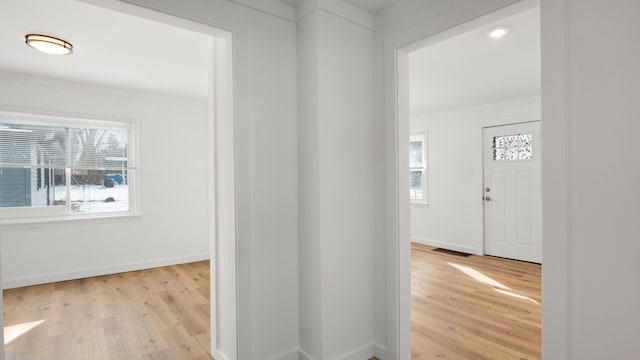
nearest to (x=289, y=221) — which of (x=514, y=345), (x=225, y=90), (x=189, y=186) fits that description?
(x=225, y=90)

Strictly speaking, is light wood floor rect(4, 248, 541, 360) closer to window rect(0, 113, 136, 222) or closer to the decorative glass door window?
window rect(0, 113, 136, 222)

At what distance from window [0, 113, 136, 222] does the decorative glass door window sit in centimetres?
570

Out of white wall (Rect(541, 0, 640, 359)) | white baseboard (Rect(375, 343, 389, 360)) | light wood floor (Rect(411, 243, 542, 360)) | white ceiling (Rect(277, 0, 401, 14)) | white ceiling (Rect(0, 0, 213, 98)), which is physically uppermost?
white ceiling (Rect(0, 0, 213, 98))

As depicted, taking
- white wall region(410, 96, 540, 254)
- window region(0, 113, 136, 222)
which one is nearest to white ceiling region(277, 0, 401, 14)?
window region(0, 113, 136, 222)

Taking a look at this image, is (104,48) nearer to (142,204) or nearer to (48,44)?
(48,44)

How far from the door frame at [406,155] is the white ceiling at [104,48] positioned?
4.64 ft

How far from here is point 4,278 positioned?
12.5 feet

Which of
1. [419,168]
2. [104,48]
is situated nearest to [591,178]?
[104,48]

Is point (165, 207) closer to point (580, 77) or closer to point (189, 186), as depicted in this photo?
point (189, 186)

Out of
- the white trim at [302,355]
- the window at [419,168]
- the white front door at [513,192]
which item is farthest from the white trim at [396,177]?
the window at [419,168]

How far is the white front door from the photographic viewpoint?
4.82 m

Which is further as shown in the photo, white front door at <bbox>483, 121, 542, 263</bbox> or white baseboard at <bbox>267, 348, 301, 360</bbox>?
white front door at <bbox>483, 121, 542, 263</bbox>

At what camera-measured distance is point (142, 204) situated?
4668mm

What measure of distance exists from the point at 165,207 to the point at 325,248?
3680 millimetres
